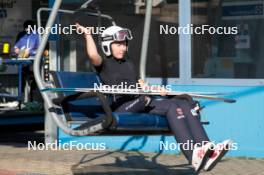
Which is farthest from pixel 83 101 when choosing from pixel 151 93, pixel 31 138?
pixel 31 138

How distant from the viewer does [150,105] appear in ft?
22.5

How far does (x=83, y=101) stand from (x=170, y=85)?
119 inches

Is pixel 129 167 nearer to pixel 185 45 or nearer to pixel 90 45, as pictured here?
pixel 185 45

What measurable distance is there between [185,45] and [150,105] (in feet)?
9.87

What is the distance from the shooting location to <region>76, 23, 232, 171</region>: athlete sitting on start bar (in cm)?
624

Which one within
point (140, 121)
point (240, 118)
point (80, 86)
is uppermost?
point (80, 86)

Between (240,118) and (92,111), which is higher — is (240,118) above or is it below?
below

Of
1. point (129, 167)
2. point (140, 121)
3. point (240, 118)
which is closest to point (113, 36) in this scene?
point (140, 121)

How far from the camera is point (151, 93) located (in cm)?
644

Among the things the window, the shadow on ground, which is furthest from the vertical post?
the shadow on ground

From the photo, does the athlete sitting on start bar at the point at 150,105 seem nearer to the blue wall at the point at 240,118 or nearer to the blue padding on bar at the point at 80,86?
the blue padding on bar at the point at 80,86

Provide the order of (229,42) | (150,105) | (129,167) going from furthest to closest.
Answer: (229,42), (129,167), (150,105)

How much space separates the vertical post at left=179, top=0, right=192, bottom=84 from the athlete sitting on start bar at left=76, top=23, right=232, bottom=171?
248 centimetres

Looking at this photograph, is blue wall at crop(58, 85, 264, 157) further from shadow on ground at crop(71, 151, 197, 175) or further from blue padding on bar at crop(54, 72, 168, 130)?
blue padding on bar at crop(54, 72, 168, 130)
